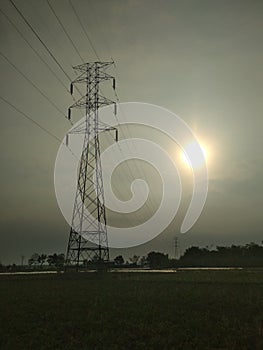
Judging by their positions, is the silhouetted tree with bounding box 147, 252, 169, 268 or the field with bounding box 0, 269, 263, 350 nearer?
the field with bounding box 0, 269, 263, 350

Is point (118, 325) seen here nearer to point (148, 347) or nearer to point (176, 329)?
point (176, 329)

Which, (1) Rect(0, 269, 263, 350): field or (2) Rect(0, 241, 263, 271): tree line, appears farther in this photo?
(2) Rect(0, 241, 263, 271): tree line

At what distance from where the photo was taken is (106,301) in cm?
2880

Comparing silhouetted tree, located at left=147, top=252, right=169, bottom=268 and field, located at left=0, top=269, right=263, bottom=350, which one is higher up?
silhouetted tree, located at left=147, top=252, right=169, bottom=268

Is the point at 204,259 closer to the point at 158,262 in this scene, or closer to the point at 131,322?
the point at 158,262

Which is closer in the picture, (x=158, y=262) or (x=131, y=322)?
(x=131, y=322)

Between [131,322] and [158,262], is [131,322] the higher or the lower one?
the lower one

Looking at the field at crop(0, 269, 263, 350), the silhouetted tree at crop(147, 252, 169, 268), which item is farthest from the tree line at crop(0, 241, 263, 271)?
the field at crop(0, 269, 263, 350)

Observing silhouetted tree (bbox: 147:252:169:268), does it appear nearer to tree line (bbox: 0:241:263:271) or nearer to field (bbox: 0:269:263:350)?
tree line (bbox: 0:241:263:271)

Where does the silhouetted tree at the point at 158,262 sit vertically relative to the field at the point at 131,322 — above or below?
above

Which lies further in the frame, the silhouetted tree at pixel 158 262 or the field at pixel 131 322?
the silhouetted tree at pixel 158 262

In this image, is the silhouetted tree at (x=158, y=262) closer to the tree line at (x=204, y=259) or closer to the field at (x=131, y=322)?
the tree line at (x=204, y=259)

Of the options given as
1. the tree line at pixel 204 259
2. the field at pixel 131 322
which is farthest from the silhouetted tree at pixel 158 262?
the field at pixel 131 322

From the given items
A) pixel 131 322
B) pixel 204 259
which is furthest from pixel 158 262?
pixel 131 322
